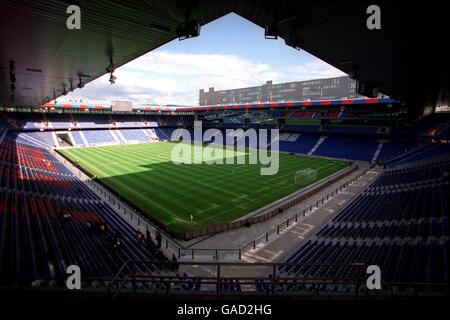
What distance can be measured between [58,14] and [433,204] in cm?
1714

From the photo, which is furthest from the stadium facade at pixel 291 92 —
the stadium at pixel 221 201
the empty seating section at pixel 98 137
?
the empty seating section at pixel 98 137

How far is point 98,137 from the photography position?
5722cm

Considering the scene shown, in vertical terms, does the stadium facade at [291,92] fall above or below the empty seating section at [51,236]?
above

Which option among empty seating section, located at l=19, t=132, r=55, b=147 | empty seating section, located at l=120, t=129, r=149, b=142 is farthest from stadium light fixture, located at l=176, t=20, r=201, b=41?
empty seating section, located at l=120, t=129, r=149, b=142

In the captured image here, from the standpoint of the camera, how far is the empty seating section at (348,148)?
43169 millimetres

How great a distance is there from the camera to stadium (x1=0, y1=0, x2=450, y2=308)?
6566 millimetres

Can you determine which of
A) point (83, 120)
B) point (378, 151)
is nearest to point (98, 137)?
point (83, 120)

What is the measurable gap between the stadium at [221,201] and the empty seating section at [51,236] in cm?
9

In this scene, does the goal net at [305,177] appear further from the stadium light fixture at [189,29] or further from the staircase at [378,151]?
the stadium light fixture at [189,29]

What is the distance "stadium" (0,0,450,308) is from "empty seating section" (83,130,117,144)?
19318 millimetres

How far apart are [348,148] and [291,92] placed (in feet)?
292

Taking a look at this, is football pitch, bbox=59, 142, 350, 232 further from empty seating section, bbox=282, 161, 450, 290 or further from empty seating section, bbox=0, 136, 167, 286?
empty seating section, bbox=282, 161, 450, 290
